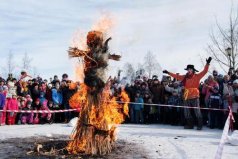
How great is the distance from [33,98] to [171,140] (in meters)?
7.93

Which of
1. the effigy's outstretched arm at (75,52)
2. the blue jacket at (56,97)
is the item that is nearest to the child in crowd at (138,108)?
the blue jacket at (56,97)

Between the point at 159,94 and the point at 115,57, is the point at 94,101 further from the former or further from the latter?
the point at 159,94

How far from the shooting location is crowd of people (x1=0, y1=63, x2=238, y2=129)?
1638cm

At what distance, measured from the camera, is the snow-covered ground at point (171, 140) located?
977cm

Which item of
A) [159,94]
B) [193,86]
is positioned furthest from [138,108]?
[193,86]

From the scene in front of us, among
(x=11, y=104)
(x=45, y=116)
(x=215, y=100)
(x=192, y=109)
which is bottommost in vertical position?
(x=45, y=116)

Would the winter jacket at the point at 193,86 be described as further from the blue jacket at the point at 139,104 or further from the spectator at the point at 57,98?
the spectator at the point at 57,98

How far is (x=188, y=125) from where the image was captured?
1536 centimetres

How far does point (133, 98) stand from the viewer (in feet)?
59.2

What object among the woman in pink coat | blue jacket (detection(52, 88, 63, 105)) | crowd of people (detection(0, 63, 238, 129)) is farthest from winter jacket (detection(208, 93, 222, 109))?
the woman in pink coat

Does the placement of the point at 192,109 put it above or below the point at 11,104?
below

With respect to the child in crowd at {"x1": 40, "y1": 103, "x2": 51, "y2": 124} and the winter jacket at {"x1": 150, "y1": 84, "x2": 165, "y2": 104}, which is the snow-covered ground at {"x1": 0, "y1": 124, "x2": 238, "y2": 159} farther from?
the winter jacket at {"x1": 150, "y1": 84, "x2": 165, "y2": 104}

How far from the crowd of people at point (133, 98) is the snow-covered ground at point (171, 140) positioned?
1.81 meters

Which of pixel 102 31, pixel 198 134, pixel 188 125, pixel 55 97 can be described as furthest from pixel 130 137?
pixel 55 97
